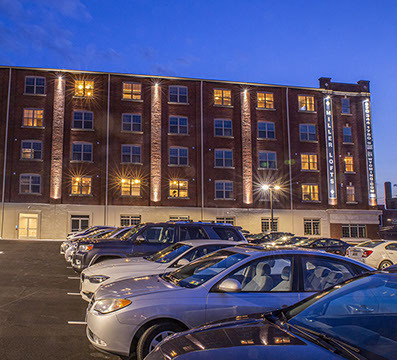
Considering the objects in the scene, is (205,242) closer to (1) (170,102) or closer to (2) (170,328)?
(2) (170,328)

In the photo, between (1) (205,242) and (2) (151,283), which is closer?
(2) (151,283)

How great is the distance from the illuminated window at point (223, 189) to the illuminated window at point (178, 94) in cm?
907

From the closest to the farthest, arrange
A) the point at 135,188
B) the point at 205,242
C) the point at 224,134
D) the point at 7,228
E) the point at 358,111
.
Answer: the point at 205,242
the point at 7,228
the point at 135,188
the point at 224,134
the point at 358,111

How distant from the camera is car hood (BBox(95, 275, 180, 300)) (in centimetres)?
533

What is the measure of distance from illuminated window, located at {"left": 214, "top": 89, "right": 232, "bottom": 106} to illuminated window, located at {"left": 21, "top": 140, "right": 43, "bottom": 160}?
58.9 feet

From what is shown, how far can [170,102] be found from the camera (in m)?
39.1

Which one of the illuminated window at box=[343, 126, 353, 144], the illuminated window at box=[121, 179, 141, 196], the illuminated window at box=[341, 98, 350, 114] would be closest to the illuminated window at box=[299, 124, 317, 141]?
the illuminated window at box=[343, 126, 353, 144]

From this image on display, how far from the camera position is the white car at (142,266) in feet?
26.1

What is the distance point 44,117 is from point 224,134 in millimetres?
17558

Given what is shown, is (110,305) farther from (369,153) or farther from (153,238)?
(369,153)

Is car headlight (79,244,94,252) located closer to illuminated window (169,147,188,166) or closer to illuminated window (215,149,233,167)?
illuminated window (169,147,188,166)

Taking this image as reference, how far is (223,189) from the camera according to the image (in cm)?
3900

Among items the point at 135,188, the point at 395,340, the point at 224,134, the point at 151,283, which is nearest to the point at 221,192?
the point at 224,134

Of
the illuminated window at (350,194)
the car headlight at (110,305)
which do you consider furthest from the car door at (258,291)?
the illuminated window at (350,194)
